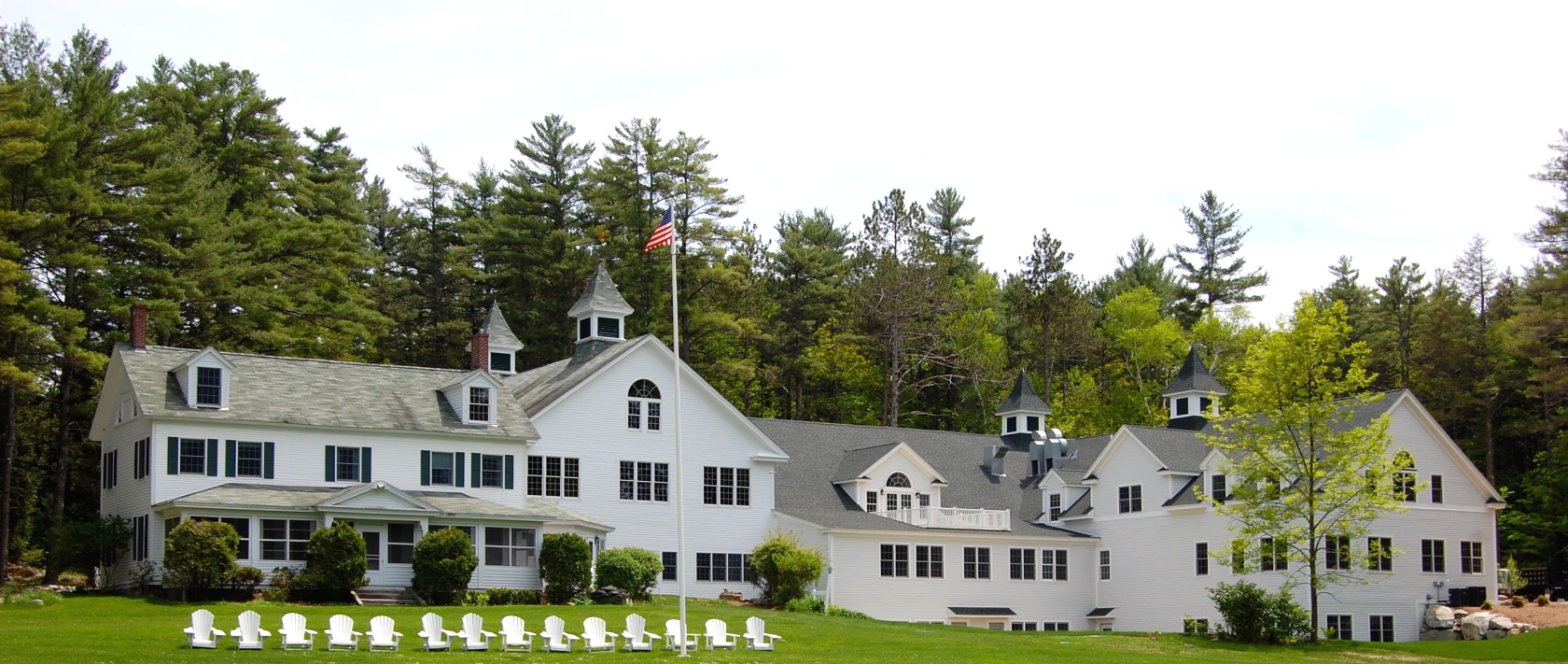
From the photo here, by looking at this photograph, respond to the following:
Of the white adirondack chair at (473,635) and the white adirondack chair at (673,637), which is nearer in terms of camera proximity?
the white adirondack chair at (473,635)

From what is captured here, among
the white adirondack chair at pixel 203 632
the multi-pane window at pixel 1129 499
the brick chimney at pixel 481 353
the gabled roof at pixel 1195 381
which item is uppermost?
the brick chimney at pixel 481 353

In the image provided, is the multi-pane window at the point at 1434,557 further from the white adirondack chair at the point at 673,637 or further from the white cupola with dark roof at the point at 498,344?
the white cupola with dark roof at the point at 498,344

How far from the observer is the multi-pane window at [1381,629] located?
45812 millimetres

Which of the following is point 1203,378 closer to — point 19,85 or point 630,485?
point 630,485

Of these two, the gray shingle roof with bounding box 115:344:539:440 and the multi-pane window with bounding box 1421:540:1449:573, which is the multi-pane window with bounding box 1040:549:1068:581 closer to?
the multi-pane window with bounding box 1421:540:1449:573

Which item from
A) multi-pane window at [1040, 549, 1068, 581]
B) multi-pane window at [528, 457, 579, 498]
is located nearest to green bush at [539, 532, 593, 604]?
multi-pane window at [528, 457, 579, 498]

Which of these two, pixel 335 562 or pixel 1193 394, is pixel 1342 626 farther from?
pixel 335 562

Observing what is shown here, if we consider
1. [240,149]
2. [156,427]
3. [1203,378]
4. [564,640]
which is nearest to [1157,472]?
[1203,378]

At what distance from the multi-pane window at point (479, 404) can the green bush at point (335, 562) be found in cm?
738

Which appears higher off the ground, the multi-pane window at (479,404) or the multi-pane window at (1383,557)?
the multi-pane window at (479,404)

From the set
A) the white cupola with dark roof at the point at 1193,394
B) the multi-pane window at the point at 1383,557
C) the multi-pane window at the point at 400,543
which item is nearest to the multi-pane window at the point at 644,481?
the multi-pane window at the point at 400,543

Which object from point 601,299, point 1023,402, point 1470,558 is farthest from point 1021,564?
point 601,299

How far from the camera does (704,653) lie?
2870 cm

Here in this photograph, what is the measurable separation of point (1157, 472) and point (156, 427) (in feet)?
102
